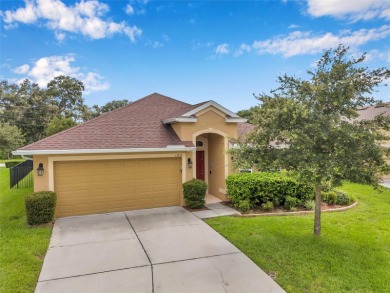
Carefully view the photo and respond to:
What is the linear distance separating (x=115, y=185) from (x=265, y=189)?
236 inches

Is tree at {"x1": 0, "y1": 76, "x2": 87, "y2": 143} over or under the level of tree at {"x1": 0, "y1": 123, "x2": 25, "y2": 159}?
over

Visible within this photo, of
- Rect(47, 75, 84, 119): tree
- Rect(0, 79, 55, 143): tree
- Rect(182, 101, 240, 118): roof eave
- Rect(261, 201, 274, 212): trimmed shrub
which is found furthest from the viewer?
Rect(47, 75, 84, 119): tree

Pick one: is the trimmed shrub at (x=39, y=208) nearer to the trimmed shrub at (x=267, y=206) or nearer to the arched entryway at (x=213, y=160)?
the arched entryway at (x=213, y=160)

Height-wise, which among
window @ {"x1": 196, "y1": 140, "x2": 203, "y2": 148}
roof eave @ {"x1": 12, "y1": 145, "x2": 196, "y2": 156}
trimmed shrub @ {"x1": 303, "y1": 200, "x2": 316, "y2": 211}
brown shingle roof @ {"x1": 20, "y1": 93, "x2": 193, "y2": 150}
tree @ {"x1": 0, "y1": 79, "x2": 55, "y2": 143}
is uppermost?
tree @ {"x1": 0, "y1": 79, "x2": 55, "y2": 143}

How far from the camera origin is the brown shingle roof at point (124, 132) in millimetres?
9664

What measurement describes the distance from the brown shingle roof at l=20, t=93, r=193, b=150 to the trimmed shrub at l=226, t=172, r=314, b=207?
2712mm

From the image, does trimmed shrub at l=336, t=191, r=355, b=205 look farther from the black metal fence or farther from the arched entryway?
the black metal fence

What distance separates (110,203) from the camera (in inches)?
402

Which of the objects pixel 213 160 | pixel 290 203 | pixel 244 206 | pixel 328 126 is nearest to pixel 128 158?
pixel 213 160

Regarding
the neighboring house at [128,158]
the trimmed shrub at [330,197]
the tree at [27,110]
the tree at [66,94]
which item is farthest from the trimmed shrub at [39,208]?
the tree at [66,94]

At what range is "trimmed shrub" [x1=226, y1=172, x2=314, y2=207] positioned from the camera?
10.4 m

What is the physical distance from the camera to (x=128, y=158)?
33.9 feet

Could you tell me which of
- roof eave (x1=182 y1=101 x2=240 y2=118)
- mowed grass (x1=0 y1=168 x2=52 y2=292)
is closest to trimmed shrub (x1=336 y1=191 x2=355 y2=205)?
roof eave (x1=182 y1=101 x2=240 y2=118)

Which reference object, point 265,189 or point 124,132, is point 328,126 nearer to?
point 265,189
